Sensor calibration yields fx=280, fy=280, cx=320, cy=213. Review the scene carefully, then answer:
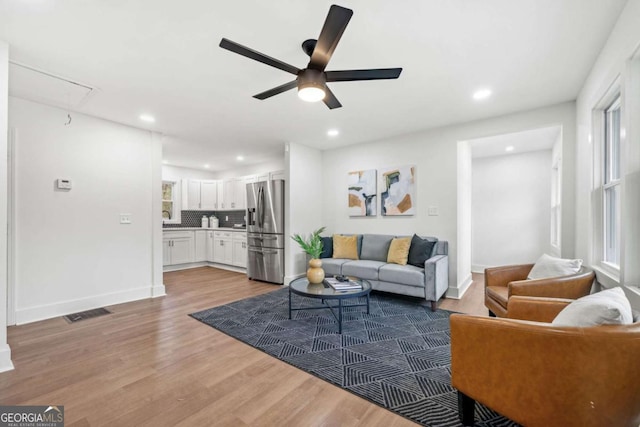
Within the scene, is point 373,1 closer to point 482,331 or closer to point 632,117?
point 632,117

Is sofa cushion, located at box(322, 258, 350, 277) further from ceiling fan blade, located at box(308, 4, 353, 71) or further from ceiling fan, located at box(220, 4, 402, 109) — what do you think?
ceiling fan blade, located at box(308, 4, 353, 71)

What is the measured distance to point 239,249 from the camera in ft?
19.9

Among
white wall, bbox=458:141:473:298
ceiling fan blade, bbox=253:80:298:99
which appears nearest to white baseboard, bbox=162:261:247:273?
white wall, bbox=458:141:473:298

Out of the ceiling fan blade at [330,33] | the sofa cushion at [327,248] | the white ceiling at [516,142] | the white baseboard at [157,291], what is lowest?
the white baseboard at [157,291]

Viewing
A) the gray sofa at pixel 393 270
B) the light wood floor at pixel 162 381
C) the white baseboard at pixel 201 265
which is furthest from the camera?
the white baseboard at pixel 201 265

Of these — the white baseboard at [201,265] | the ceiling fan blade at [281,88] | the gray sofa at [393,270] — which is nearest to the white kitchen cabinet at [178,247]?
the white baseboard at [201,265]

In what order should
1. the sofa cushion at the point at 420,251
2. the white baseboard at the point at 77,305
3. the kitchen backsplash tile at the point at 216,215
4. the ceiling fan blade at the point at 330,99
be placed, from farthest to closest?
the kitchen backsplash tile at the point at 216,215 → the sofa cushion at the point at 420,251 → the white baseboard at the point at 77,305 → the ceiling fan blade at the point at 330,99

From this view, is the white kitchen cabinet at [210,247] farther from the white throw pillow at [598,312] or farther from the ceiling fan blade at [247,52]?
the white throw pillow at [598,312]

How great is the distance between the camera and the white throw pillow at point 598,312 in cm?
119

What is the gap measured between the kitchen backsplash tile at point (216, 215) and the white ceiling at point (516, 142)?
17.5 feet

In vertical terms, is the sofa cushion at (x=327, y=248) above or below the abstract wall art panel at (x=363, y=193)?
below

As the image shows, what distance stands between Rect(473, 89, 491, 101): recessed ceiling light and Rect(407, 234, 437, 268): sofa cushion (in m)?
1.88

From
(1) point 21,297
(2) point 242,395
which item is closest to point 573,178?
(2) point 242,395

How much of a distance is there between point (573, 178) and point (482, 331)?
291cm
